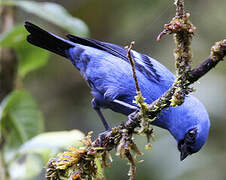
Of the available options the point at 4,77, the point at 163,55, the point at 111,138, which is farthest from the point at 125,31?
the point at 111,138

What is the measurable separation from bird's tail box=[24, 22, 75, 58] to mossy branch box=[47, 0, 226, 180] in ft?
4.73

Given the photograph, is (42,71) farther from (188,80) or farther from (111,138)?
(188,80)

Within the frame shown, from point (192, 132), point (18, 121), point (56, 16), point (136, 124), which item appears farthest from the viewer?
point (56, 16)

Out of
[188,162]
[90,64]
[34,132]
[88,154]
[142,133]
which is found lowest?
[188,162]

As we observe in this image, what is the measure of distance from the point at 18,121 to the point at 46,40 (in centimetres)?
93

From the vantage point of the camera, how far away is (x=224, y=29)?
273 inches

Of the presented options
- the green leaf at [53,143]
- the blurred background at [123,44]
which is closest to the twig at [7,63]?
the green leaf at [53,143]

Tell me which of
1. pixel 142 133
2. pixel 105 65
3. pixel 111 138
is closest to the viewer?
pixel 142 133

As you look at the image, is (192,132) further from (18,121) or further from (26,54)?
(26,54)

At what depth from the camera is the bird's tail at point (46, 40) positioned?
12.2 ft

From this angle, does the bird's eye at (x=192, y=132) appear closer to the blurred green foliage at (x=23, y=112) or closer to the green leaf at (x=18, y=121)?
the blurred green foliage at (x=23, y=112)

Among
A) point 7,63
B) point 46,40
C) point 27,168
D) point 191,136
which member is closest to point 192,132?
point 191,136

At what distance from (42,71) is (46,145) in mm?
3442

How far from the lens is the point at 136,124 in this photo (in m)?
2.69
